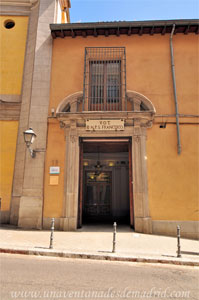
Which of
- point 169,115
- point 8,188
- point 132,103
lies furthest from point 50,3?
point 8,188

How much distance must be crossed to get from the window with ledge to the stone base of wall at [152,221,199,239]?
5.51 m

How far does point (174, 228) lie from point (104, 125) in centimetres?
529

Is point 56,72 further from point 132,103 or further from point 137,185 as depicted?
point 137,185

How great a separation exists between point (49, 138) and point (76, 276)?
20.3 ft

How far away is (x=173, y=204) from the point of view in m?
8.20

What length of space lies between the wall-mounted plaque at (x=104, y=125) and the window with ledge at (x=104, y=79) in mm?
908

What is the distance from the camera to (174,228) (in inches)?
315

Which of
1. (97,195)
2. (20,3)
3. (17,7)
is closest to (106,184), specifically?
(97,195)

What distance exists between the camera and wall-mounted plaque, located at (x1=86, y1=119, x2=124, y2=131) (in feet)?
28.6

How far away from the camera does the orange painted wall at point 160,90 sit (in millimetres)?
8273

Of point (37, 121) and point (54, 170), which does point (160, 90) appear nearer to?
point (37, 121)

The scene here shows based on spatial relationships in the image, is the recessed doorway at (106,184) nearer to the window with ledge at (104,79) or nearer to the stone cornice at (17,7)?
the window with ledge at (104,79)

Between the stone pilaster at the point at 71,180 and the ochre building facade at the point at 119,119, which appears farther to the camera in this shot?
the ochre building facade at the point at 119,119

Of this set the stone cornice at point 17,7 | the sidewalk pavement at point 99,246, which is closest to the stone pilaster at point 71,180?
the sidewalk pavement at point 99,246
